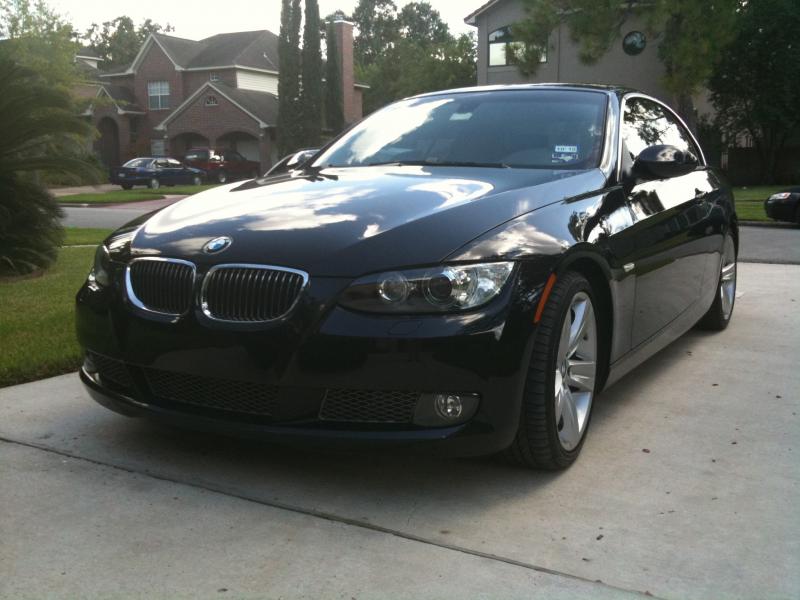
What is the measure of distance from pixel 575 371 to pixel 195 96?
4784 cm

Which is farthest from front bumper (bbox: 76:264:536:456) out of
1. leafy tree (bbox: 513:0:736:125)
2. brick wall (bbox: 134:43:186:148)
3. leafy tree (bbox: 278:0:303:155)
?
brick wall (bbox: 134:43:186:148)

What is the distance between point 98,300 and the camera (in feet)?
11.8

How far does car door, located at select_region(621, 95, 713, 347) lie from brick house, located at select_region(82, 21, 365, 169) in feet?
144

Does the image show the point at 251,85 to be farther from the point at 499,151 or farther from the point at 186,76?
the point at 499,151

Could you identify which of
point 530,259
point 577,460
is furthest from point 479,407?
point 577,460

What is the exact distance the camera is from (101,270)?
146 inches

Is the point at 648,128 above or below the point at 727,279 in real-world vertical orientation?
above

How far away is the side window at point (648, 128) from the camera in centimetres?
469

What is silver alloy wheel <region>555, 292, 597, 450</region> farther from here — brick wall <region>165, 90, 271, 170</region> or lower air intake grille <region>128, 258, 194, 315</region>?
brick wall <region>165, 90, 271, 170</region>

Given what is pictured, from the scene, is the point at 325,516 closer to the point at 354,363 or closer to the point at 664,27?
the point at 354,363

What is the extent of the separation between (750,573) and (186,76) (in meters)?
53.4

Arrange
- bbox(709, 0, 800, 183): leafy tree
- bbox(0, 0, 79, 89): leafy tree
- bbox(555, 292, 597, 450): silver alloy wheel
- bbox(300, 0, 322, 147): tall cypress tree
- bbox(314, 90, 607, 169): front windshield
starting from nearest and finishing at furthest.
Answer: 1. bbox(555, 292, 597, 450): silver alloy wheel
2. bbox(314, 90, 607, 169): front windshield
3. bbox(709, 0, 800, 183): leafy tree
4. bbox(0, 0, 79, 89): leafy tree
5. bbox(300, 0, 322, 147): tall cypress tree

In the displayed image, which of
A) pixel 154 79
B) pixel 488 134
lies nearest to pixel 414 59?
pixel 154 79

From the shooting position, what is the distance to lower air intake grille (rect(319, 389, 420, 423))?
122 inches
